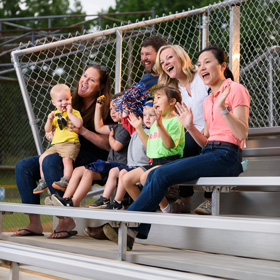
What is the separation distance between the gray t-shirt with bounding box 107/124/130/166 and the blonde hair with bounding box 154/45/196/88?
0.39 meters

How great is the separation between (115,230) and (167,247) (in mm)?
304

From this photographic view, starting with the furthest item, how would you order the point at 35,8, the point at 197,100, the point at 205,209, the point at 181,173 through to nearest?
the point at 35,8 < the point at 197,100 < the point at 205,209 < the point at 181,173

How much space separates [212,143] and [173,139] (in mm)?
261

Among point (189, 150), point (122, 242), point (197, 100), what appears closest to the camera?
point (122, 242)

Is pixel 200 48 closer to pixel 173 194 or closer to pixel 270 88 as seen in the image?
pixel 270 88

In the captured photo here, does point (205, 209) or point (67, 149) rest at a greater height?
point (67, 149)

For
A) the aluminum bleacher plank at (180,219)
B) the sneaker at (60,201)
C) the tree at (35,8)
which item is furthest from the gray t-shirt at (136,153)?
the tree at (35,8)

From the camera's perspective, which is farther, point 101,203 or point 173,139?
point 101,203

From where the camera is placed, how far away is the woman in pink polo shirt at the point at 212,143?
6.99 feet

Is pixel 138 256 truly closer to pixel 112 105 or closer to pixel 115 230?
pixel 115 230

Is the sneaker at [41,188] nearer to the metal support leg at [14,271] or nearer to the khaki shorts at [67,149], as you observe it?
the khaki shorts at [67,149]

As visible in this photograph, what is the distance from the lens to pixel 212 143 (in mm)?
2285

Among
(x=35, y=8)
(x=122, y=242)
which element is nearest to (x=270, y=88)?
(x=122, y=242)

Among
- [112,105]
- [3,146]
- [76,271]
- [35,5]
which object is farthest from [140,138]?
[35,5]
